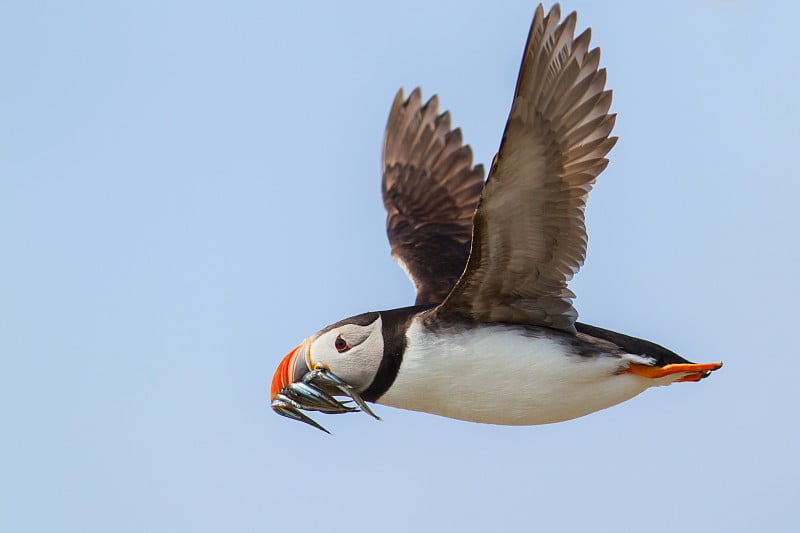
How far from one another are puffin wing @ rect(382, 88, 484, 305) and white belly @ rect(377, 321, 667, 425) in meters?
1.64

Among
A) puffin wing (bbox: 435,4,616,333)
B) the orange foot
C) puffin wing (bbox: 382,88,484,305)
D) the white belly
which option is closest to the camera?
puffin wing (bbox: 435,4,616,333)

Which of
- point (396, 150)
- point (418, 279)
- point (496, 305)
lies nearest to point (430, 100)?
point (396, 150)

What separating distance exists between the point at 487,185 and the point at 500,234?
0.38 meters

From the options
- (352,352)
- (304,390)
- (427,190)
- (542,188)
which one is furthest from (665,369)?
(427,190)

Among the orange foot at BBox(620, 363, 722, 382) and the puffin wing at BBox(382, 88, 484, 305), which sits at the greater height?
the puffin wing at BBox(382, 88, 484, 305)

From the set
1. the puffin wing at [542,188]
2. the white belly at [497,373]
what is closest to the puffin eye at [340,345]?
the white belly at [497,373]

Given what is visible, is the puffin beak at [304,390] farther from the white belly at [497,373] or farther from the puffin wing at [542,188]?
the puffin wing at [542,188]

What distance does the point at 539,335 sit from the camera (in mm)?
7152

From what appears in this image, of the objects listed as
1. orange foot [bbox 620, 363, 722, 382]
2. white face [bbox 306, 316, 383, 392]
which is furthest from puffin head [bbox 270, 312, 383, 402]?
orange foot [bbox 620, 363, 722, 382]

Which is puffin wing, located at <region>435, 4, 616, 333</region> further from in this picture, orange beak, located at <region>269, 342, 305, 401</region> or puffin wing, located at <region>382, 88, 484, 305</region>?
puffin wing, located at <region>382, 88, 484, 305</region>

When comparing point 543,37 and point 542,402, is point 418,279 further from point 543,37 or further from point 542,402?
point 543,37

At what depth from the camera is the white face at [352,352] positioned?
7.17m

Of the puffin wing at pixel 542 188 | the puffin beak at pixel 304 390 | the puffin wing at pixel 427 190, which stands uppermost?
the puffin wing at pixel 427 190

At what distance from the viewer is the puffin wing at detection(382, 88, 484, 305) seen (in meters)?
9.04
